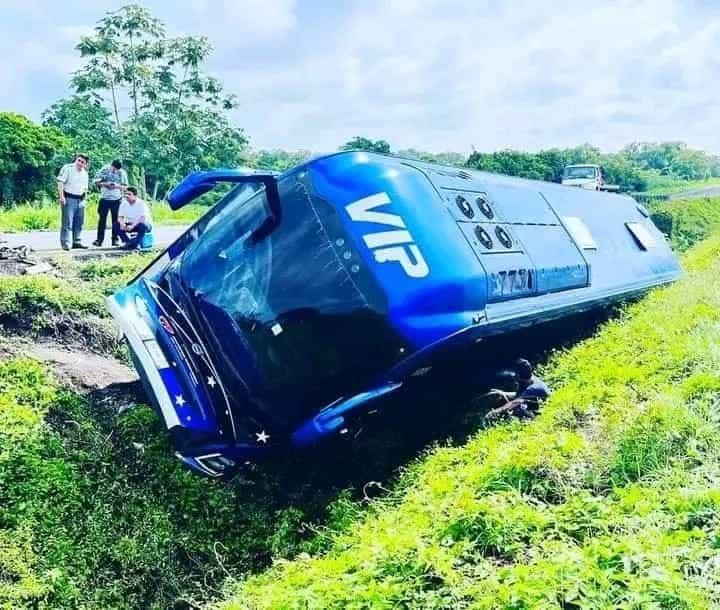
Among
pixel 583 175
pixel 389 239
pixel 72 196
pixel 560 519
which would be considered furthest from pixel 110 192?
pixel 583 175

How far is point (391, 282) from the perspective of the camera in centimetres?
454

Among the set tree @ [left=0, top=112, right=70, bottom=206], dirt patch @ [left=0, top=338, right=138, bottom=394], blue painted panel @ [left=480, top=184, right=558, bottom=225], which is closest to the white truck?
blue painted panel @ [left=480, top=184, right=558, bottom=225]

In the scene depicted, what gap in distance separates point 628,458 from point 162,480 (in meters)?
2.80

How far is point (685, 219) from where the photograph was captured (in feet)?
79.8

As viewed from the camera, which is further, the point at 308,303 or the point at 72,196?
the point at 72,196

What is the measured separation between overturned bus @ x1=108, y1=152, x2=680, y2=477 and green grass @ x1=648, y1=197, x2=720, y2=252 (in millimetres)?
17682

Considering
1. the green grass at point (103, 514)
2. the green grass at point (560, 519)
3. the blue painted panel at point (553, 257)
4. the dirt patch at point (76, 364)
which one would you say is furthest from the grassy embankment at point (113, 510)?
the blue painted panel at point (553, 257)

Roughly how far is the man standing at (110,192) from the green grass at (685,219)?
1525cm

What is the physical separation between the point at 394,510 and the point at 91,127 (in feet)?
97.5

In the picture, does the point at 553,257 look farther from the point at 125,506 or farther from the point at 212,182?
the point at 125,506

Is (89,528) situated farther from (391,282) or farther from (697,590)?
(697,590)

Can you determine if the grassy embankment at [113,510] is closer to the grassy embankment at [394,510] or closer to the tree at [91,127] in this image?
the grassy embankment at [394,510]

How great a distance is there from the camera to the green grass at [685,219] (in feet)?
74.5

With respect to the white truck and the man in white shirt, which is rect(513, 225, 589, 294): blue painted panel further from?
the white truck
